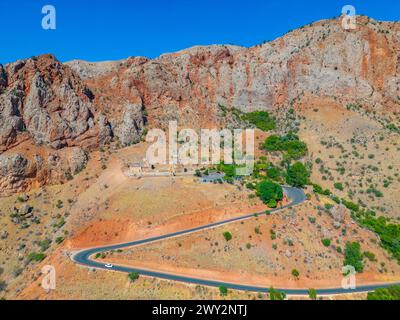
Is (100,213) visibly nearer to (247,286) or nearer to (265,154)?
(247,286)

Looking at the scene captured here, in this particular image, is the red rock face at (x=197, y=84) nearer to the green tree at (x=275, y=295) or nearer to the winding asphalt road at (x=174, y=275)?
the winding asphalt road at (x=174, y=275)

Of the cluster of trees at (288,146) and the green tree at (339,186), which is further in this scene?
the cluster of trees at (288,146)

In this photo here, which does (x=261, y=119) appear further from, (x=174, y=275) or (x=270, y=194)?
(x=174, y=275)

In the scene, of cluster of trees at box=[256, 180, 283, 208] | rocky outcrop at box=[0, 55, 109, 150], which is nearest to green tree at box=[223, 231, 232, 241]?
cluster of trees at box=[256, 180, 283, 208]

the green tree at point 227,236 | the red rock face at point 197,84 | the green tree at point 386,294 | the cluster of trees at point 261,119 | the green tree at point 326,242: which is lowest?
the green tree at point 386,294

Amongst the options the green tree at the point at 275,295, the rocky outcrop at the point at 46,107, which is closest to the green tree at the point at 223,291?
the green tree at the point at 275,295

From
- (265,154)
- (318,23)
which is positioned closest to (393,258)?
(265,154)
